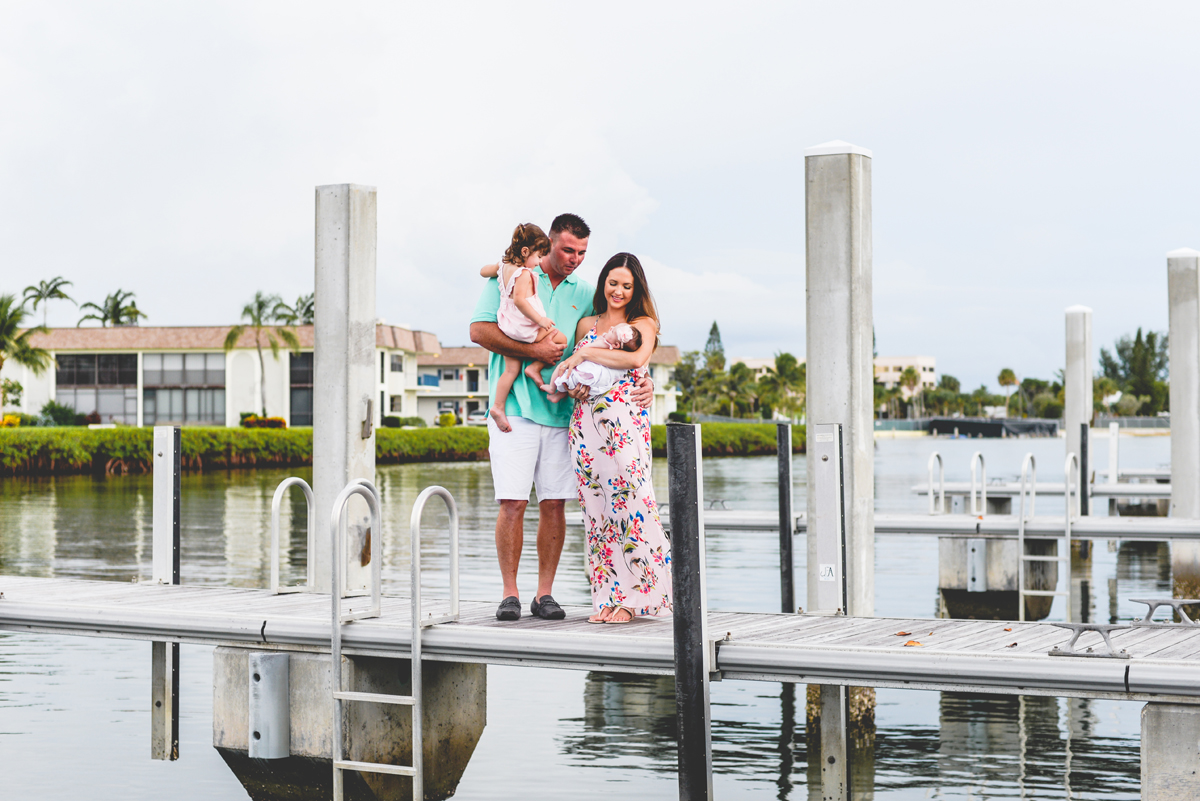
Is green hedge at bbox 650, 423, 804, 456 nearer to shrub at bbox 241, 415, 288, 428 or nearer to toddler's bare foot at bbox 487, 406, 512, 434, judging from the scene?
shrub at bbox 241, 415, 288, 428

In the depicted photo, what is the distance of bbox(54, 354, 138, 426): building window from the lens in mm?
69438

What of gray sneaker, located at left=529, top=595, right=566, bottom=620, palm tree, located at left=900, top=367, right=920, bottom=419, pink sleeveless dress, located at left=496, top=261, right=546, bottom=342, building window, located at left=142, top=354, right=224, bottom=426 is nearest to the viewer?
pink sleeveless dress, located at left=496, top=261, right=546, bottom=342

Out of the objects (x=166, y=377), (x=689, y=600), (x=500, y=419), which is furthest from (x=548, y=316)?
(x=166, y=377)

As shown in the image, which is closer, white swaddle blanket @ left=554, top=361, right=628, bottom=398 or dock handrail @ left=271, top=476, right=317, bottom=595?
white swaddle blanket @ left=554, top=361, right=628, bottom=398

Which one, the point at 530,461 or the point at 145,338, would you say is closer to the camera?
the point at 530,461

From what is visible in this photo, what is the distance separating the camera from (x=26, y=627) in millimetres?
7504

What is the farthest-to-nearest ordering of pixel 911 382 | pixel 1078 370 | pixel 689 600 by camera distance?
1. pixel 911 382
2. pixel 1078 370
3. pixel 689 600

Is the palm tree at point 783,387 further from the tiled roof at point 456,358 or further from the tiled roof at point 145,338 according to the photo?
the tiled roof at point 145,338

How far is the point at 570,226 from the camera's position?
6.48m

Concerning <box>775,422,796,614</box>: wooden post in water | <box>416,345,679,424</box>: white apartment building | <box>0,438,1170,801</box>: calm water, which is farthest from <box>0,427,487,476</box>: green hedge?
<box>775,422,796,614</box>: wooden post in water

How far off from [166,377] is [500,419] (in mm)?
67399

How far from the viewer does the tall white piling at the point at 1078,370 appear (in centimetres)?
1955

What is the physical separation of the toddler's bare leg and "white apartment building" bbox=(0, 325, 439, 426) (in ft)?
210

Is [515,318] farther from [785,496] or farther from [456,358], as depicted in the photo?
[456,358]
